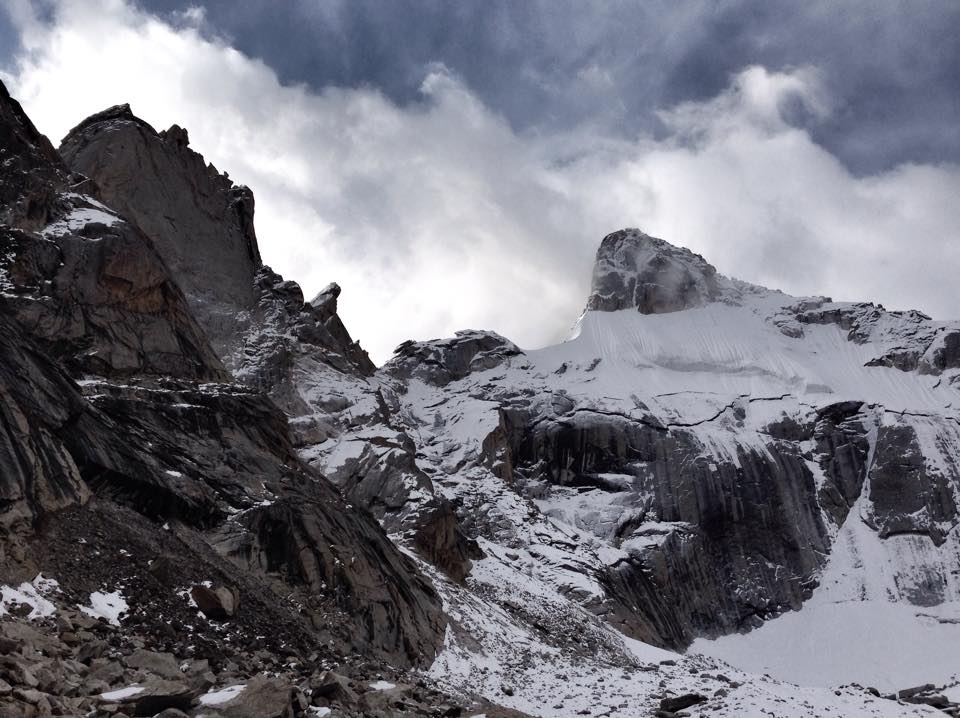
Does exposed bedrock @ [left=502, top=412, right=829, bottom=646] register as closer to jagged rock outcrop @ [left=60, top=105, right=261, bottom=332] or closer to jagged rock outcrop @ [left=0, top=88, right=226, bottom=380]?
jagged rock outcrop @ [left=60, top=105, right=261, bottom=332]

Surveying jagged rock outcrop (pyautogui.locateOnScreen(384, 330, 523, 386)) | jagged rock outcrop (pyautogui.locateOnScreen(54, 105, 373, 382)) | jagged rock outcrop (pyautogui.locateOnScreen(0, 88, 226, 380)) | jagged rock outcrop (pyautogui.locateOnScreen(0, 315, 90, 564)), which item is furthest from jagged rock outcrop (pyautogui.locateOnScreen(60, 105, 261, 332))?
jagged rock outcrop (pyautogui.locateOnScreen(384, 330, 523, 386))

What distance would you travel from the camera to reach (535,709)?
2667 centimetres

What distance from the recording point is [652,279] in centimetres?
14662

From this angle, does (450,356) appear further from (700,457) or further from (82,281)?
(82,281)

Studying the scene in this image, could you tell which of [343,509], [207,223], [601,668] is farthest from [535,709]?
[207,223]

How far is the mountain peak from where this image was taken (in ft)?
470

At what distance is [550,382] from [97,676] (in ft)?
322

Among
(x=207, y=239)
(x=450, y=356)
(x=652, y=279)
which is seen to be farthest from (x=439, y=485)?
(x=652, y=279)

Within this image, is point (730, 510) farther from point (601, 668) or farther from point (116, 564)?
point (116, 564)

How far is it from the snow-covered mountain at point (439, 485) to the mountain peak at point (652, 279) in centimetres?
67

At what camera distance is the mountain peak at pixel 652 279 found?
143250mm

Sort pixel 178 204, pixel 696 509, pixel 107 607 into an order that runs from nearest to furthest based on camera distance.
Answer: pixel 107 607 → pixel 178 204 → pixel 696 509

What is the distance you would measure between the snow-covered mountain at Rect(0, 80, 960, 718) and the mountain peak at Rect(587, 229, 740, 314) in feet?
2.20

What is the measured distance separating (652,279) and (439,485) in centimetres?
8316
